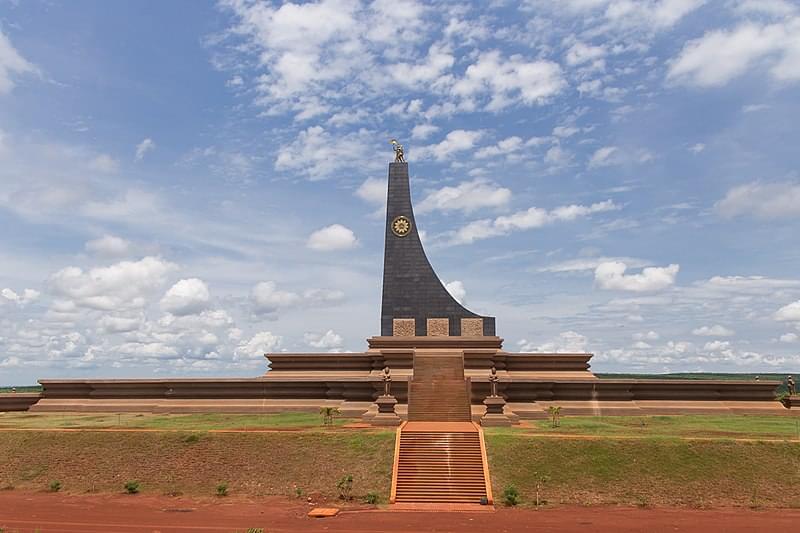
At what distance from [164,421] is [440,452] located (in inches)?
520

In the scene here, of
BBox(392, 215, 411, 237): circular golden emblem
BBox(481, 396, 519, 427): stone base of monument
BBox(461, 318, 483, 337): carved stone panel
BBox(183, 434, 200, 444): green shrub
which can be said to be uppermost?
BBox(392, 215, 411, 237): circular golden emblem

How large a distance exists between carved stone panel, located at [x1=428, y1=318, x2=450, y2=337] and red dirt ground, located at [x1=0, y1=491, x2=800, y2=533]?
67.0 feet

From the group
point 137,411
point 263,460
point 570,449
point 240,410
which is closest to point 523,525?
point 570,449

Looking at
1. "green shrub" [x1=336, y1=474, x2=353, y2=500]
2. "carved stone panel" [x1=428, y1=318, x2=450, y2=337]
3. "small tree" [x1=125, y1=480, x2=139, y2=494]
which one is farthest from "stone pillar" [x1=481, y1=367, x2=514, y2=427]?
"small tree" [x1=125, y1=480, x2=139, y2=494]

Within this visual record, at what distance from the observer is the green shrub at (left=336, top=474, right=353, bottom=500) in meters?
19.4

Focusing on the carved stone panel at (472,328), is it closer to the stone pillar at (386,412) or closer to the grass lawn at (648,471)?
the stone pillar at (386,412)

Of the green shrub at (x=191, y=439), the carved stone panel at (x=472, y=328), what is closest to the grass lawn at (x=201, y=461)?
the green shrub at (x=191, y=439)

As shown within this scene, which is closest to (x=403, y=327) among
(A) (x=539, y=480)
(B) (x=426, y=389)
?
(B) (x=426, y=389)

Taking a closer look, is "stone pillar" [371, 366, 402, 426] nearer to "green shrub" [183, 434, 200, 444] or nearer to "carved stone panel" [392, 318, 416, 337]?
"green shrub" [183, 434, 200, 444]

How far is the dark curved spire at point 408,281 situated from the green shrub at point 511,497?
65.7 feet

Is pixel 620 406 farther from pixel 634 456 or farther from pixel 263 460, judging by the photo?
pixel 263 460

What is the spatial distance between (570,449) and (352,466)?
683 cm

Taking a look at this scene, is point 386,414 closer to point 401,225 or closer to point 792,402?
point 401,225

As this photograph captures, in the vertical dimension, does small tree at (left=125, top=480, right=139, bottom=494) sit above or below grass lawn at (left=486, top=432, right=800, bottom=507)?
below
